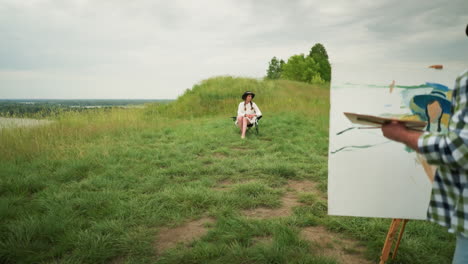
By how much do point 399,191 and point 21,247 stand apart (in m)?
3.22

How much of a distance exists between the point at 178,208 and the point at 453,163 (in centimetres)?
286

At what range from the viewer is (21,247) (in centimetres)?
249

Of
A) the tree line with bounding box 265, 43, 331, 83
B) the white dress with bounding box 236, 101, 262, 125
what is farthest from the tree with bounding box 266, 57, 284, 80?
the white dress with bounding box 236, 101, 262, 125

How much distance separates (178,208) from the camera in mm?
3367

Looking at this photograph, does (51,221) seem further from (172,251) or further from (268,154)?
(268,154)

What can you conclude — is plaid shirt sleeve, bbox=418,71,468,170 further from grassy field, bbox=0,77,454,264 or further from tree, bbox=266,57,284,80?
tree, bbox=266,57,284,80

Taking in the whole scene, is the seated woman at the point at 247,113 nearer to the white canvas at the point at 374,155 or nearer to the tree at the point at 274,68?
the white canvas at the point at 374,155

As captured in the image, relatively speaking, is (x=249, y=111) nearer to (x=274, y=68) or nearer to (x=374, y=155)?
(x=374, y=155)

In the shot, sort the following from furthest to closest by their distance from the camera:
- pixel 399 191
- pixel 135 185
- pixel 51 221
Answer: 1. pixel 135 185
2. pixel 51 221
3. pixel 399 191

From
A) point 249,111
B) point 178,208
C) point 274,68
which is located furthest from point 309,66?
point 178,208

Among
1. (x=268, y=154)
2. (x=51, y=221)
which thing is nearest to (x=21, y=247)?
(x=51, y=221)

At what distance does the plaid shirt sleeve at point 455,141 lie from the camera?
1054 mm

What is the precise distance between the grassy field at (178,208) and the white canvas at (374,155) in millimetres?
601

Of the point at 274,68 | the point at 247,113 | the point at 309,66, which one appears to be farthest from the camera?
the point at 274,68
